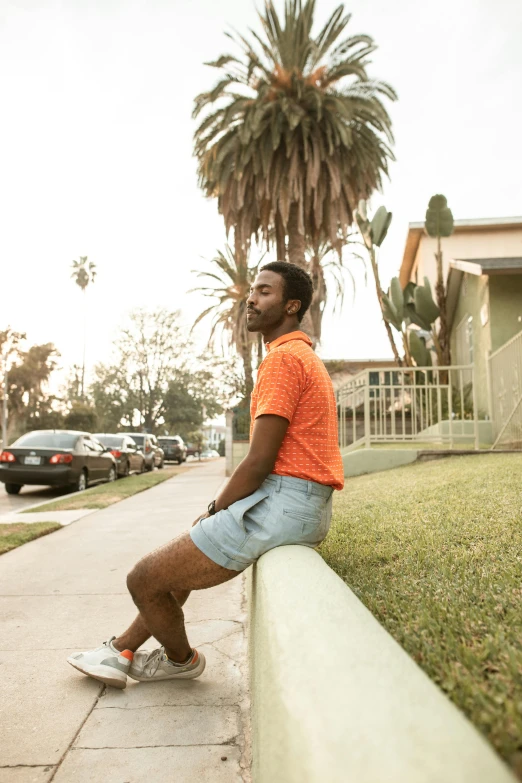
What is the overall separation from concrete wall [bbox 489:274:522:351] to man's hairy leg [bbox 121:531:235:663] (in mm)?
12852

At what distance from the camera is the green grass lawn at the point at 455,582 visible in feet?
4.61

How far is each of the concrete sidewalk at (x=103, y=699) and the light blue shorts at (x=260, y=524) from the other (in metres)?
0.72

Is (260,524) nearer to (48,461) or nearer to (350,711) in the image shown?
(350,711)

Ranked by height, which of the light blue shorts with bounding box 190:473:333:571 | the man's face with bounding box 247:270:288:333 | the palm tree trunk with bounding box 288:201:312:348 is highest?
the palm tree trunk with bounding box 288:201:312:348

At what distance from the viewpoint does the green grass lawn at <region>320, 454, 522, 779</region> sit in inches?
55.4

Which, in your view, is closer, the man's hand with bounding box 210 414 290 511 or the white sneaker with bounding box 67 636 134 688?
the man's hand with bounding box 210 414 290 511

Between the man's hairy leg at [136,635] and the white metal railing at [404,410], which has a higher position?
the white metal railing at [404,410]

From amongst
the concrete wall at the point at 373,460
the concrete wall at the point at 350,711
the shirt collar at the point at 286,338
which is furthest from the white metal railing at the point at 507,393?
the concrete wall at the point at 350,711

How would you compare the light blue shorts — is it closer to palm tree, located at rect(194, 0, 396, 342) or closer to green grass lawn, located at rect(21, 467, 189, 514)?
green grass lawn, located at rect(21, 467, 189, 514)

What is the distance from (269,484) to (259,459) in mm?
161

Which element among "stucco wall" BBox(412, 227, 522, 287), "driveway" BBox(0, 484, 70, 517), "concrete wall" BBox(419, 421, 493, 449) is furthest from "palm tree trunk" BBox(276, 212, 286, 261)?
"stucco wall" BBox(412, 227, 522, 287)

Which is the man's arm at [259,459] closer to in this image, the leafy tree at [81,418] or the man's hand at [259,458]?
the man's hand at [259,458]

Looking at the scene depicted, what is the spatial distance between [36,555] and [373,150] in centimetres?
1393

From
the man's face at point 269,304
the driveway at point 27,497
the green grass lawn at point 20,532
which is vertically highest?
the man's face at point 269,304
